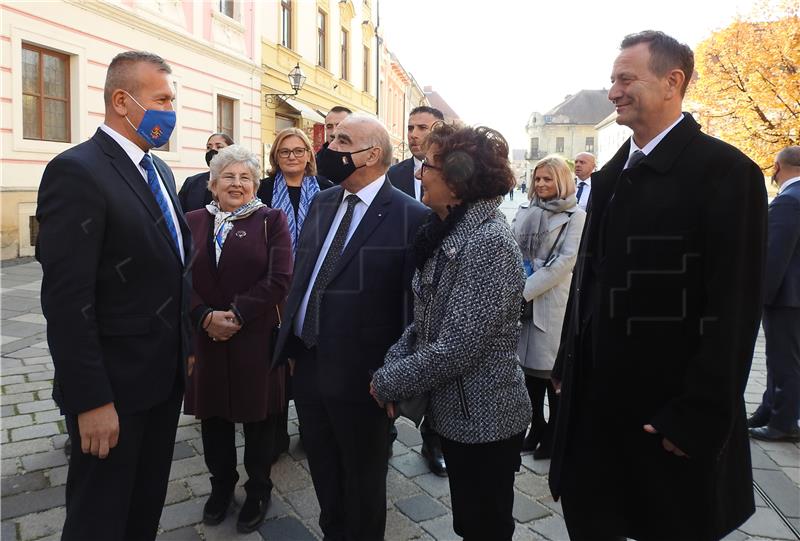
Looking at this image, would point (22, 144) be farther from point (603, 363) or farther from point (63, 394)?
point (603, 363)

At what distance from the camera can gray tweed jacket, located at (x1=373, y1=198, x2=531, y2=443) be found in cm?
208

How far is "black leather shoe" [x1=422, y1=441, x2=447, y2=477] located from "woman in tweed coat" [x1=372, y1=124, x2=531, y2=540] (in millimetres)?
1366

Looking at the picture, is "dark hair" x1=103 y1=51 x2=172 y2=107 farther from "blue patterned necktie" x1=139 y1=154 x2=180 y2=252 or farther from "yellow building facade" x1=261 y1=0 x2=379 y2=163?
"yellow building facade" x1=261 y1=0 x2=379 y2=163

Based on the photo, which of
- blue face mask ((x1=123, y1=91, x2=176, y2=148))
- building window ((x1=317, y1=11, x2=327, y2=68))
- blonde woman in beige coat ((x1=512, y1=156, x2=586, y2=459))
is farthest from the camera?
building window ((x1=317, y1=11, x2=327, y2=68))

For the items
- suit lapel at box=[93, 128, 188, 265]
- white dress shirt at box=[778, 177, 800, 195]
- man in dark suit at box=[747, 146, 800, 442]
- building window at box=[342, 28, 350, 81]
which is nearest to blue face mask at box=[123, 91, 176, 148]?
suit lapel at box=[93, 128, 188, 265]

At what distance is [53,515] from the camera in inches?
118

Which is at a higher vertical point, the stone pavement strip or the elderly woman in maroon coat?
the elderly woman in maroon coat

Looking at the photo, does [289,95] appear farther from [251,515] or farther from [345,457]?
[345,457]

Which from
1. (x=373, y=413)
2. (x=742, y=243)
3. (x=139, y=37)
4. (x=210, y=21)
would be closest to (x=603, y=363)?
(x=742, y=243)

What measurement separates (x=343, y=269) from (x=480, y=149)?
31.8 inches

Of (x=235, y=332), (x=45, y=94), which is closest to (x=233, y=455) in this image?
(x=235, y=332)

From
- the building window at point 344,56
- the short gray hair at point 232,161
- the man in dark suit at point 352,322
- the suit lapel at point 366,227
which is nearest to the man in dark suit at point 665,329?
the man in dark suit at point 352,322

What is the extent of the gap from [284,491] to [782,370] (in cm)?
383

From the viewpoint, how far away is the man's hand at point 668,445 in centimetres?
183
